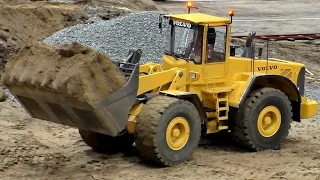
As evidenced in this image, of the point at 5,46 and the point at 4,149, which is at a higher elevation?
the point at 5,46

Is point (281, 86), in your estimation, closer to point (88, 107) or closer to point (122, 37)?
point (88, 107)

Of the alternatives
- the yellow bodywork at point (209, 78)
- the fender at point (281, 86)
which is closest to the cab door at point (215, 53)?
the yellow bodywork at point (209, 78)

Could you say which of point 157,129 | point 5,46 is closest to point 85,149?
point 157,129

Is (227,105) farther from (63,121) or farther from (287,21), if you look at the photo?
(287,21)

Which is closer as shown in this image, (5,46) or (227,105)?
(227,105)

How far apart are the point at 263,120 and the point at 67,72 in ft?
11.9

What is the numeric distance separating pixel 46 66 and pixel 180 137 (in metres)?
2.27

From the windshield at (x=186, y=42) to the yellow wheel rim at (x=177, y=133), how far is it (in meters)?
1.12

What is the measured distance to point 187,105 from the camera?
1053 centimetres

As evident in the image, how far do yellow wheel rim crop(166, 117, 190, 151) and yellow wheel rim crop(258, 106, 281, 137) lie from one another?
1.51 meters

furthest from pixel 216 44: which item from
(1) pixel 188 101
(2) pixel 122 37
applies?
(2) pixel 122 37

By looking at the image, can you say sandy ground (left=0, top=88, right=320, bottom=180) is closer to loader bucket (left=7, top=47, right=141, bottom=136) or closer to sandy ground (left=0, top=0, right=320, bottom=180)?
sandy ground (left=0, top=0, right=320, bottom=180)

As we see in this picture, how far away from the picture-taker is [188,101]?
35.0 ft

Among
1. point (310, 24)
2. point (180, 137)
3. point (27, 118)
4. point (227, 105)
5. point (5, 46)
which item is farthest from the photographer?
point (310, 24)
